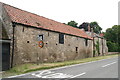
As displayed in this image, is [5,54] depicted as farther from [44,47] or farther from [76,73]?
[76,73]

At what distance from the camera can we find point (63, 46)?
19562 mm

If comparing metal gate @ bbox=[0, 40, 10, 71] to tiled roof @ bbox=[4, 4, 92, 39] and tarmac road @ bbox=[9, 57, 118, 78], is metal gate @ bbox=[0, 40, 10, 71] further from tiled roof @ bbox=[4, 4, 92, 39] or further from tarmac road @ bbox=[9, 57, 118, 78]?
tarmac road @ bbox=[9, 57, 118, 78]

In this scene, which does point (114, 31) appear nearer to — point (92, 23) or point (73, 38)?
point (92, 23)

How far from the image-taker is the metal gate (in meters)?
11.2

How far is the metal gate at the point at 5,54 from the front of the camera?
11195 millimetres

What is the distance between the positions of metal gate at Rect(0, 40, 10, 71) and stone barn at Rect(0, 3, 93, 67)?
313mm

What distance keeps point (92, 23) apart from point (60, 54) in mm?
58186

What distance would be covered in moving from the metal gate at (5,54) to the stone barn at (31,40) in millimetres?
313

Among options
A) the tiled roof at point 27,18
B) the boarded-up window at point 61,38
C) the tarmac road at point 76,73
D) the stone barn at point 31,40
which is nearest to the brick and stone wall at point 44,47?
the stone barn at point 31,40

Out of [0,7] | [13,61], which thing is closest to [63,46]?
[13,61]

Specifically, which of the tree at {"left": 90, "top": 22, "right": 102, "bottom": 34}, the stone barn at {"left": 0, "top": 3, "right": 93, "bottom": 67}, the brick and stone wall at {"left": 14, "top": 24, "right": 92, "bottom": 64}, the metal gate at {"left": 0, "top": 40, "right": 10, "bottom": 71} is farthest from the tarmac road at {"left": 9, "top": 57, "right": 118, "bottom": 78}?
the tree at {"left": 90, "top": 22, "right": 102, "bottom": 34}

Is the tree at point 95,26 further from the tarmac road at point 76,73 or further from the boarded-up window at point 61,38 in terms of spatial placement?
the tarmac road at point 76,73

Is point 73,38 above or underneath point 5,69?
above

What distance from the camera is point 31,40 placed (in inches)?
557
